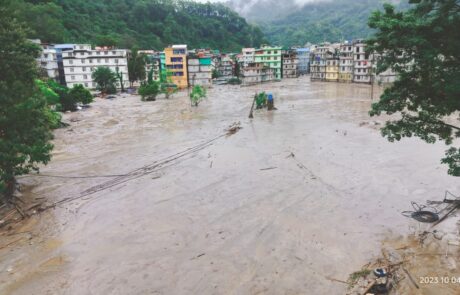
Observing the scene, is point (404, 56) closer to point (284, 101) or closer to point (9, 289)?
point (9, 289)

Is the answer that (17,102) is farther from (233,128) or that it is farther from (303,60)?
(303,60)

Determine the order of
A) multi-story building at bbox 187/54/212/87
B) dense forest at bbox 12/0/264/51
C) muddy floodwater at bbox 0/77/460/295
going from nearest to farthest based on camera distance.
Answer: muddy floodwater at bbox 0/77/460/295 < multi-story building at bbox 187/54/212/87 < dense forest at bbox 12/0/264/51

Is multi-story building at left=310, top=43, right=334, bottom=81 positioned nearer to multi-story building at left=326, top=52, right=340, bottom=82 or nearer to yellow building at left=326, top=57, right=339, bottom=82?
multi-story building at left=326, top=52, right=340, bottom=82

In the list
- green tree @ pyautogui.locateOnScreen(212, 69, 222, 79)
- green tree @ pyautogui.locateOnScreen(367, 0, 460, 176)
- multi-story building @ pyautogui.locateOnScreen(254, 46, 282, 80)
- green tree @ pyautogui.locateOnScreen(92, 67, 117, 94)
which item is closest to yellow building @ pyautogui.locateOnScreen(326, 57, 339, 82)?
multi-story building @ pyautogui.locateOnScreen(254, 46, 282, 80)

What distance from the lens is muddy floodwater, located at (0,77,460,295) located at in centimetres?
915

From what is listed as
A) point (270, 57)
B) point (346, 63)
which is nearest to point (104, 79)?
point (270, 57)

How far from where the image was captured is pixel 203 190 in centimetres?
1541

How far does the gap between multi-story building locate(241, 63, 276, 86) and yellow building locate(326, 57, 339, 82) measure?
43.7 feet

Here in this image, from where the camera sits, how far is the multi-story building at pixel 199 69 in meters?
72.1

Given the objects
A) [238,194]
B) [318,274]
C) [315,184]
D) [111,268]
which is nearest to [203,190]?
[238,194]

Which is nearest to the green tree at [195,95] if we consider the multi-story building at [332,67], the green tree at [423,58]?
the green tree at [423,58]

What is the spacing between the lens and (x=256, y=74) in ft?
262

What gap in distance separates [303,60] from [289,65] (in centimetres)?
1456

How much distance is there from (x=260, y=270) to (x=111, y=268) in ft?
13.3
